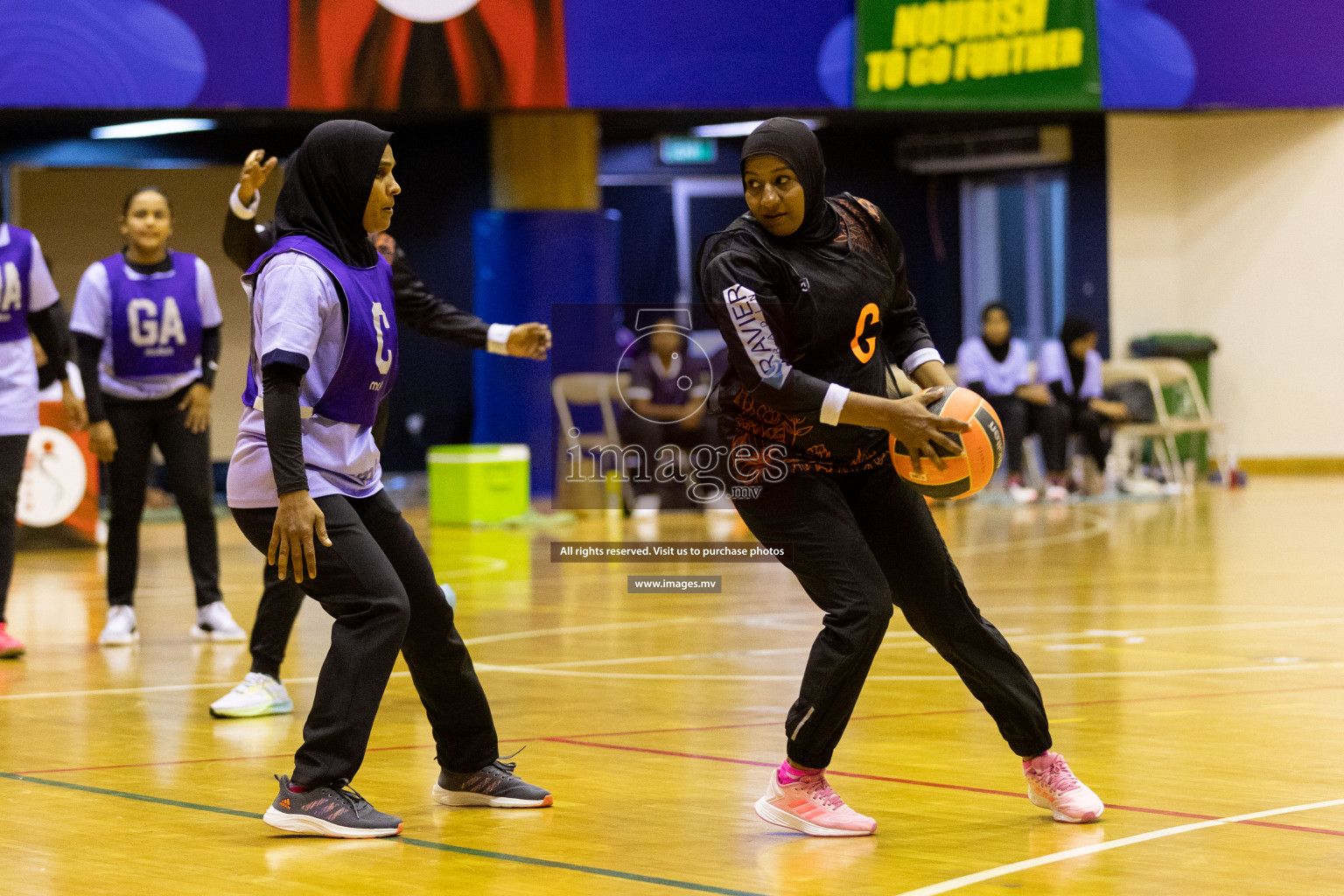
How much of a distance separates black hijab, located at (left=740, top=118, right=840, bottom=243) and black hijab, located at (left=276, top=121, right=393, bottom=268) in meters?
0.92

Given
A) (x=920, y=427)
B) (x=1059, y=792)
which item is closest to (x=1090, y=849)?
(x=1059, y=792)

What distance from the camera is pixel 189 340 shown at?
25.5 feet

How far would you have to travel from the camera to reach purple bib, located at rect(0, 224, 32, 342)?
7.33 metres

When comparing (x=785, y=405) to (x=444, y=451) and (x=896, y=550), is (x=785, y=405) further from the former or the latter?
(x=444, y=451)

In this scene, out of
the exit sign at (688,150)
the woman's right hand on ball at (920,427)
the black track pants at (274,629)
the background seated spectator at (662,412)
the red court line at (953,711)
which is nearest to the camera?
the woman's right hand on ball at (920,427)

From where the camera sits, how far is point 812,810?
418cm

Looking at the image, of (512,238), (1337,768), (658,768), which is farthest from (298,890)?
(512,238)

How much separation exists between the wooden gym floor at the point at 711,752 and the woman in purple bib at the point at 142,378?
1.55 ft

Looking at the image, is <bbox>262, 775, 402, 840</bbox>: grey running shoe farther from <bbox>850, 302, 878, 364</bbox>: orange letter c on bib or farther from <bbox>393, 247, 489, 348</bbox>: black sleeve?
<bbox>850, 302, 878, 364</bbox>: orange letter c on bib

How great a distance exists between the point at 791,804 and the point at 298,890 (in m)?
1.21

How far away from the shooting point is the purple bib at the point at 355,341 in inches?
166

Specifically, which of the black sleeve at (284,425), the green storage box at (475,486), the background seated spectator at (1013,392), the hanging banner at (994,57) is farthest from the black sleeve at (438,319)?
the hanging banner at (994,57)

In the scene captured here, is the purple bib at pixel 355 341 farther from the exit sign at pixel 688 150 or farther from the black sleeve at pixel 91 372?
the exit sign at pixel 688 150

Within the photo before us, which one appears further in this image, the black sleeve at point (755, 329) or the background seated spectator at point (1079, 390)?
the background seated spectator at point (1079, 390)
